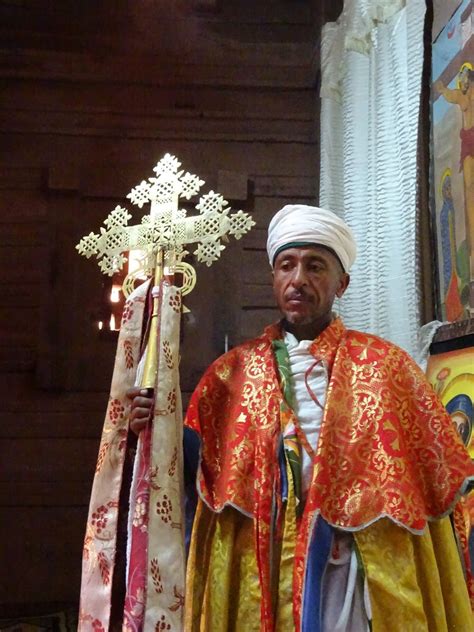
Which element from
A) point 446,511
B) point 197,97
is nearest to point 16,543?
point 446,511

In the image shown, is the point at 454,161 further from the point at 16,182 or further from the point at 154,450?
the point at 16,182

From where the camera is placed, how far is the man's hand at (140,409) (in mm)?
1505

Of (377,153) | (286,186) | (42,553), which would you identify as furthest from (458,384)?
(42,553)

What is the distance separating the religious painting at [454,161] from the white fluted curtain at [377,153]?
10 centimetres

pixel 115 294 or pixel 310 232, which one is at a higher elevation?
pixel 115 294

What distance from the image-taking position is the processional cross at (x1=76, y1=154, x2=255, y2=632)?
1378 mm

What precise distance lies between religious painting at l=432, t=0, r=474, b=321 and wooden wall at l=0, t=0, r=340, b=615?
81 centimetres

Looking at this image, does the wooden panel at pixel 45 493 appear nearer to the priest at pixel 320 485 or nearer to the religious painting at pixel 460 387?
the priest at pixel 320 485

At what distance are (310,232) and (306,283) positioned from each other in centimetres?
14

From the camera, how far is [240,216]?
1.66 meters

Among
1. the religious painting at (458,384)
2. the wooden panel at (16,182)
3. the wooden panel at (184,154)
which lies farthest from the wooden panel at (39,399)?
the religious painting at (458,384)

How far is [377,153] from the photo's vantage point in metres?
2.56

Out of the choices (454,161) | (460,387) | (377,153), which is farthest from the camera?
(377,153)

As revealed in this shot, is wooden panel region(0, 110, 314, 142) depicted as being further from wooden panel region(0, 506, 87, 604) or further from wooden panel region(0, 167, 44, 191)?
wooden panel region(0, 506, 87, 604)
